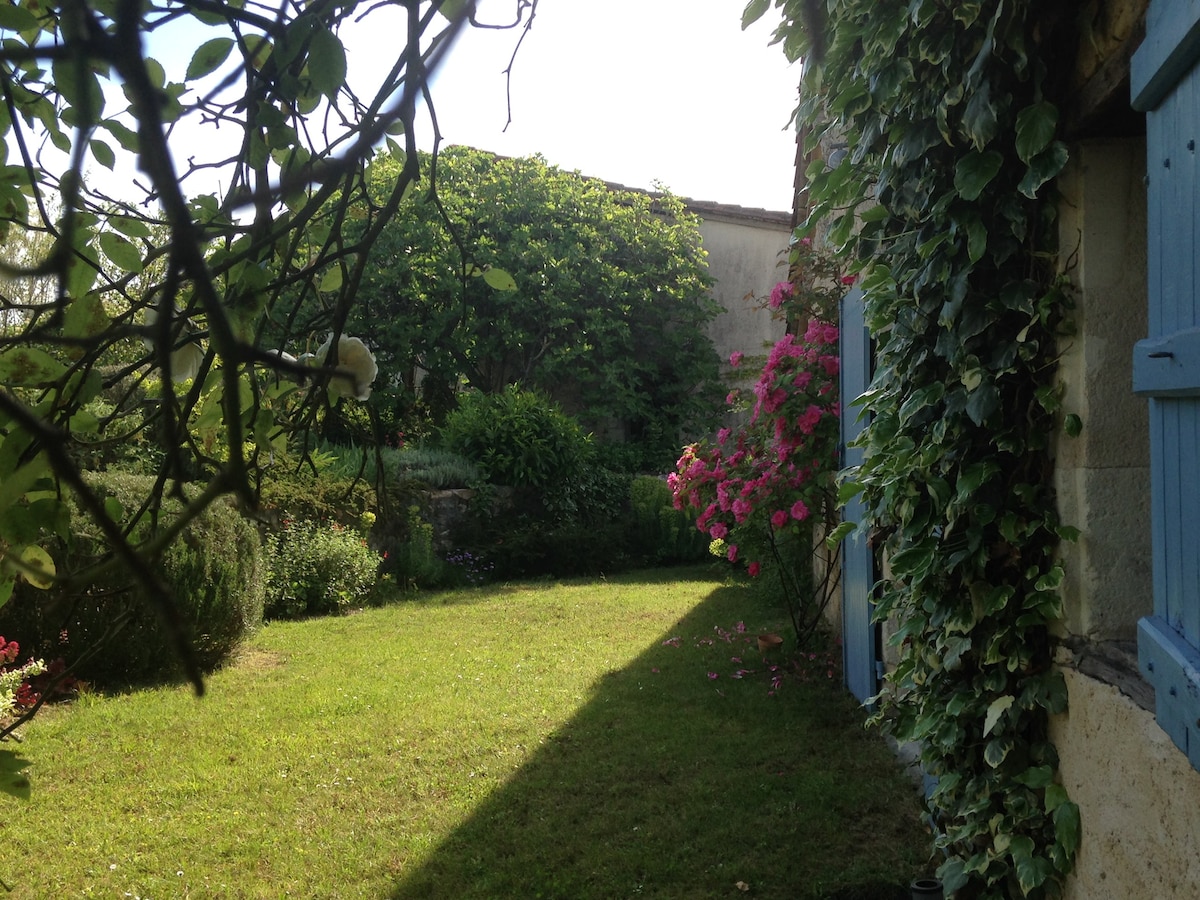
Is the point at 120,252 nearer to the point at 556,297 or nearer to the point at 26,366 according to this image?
the point at 26,366

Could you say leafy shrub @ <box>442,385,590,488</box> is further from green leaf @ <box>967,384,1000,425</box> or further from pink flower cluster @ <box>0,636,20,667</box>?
green leaf @ <box>967,384,1000,425</box>

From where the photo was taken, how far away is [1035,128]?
6.25ft

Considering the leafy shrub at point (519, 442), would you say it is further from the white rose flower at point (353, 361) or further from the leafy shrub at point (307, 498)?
the white rose flower at point (353, 361)

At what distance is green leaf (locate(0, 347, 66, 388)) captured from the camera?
3.82 ft

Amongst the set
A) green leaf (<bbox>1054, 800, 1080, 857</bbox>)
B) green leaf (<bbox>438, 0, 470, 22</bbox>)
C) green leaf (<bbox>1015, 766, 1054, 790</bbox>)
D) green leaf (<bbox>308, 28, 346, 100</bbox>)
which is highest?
green leaf (<bbox>438, 0, 470, 22</bbox>)

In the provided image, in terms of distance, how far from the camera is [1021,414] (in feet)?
7.14

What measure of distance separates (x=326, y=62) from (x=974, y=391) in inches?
62.0

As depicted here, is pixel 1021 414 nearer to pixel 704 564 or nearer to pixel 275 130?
pixel 275 130

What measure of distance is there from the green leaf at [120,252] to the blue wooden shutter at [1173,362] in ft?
5.15

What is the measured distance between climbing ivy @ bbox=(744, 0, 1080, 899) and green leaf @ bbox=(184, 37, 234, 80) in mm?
1250

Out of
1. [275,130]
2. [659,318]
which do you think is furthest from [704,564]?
[275,130]

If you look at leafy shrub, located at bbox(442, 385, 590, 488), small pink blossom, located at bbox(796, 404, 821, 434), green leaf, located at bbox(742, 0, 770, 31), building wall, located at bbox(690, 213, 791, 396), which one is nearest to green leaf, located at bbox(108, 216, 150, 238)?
green leaf, located at bbox(742, 0, 770, 31)

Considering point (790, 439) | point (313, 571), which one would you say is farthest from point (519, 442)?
point (790, 439)

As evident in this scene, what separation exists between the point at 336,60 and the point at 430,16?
0.45 ft
